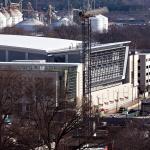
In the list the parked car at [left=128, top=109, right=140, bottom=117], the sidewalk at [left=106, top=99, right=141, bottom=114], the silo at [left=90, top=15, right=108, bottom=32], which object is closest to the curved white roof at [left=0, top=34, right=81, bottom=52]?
the sidewalk at [left=106, top=99, right=141, bottom=114]

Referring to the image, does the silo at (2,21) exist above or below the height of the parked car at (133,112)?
below

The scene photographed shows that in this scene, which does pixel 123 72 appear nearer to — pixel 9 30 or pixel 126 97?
pixel 126 97

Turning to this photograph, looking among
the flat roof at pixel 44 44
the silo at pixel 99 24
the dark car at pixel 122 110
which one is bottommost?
the silo at pixel 99 24

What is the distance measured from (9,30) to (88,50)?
Result: 17680mm

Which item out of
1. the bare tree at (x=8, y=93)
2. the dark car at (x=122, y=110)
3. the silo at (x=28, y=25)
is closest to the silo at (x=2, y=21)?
the silo at (x=28, y=25)

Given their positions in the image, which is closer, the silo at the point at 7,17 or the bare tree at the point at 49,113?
the bare tree at the point at 49,113

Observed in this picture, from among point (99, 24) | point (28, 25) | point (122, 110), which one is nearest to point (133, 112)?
point (122, 110)

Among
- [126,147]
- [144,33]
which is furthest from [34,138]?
[144,33]

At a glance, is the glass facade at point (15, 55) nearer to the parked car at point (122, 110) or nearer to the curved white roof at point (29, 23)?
the parked car at point (122, 110)

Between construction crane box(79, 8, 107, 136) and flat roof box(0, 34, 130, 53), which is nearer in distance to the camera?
construction crane box(79, 8, 107, 136)

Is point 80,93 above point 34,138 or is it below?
below

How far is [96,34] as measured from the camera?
135 feet

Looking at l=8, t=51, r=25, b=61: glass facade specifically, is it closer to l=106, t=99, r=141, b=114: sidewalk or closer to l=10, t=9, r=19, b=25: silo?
l=106, t=99, r=141, b=114: sidewalk

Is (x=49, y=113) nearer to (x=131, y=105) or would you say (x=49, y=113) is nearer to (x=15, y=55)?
(x=131, y=105)
